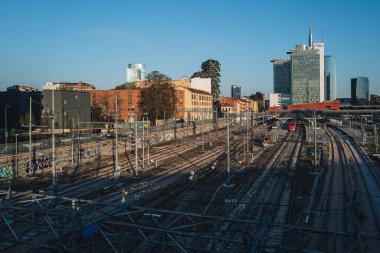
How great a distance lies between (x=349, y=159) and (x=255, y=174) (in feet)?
51.5

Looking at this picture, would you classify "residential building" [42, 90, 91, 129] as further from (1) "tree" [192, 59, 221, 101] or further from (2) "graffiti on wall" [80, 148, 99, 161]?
(1) "tree" [192, 59, 221, 101]

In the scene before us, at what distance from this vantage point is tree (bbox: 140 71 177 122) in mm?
76562

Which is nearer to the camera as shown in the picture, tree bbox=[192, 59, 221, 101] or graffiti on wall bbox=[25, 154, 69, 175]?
graffiti on wall bbox=[25, 154, 69, 175]

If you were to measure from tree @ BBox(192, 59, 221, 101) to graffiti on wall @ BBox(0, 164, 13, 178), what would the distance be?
361ft

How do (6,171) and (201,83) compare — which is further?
(201,83)

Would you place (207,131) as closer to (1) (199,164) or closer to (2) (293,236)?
(1) (199,164)

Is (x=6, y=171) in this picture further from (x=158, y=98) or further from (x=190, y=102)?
(x=190, y=102)

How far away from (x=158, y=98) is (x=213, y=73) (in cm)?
6367

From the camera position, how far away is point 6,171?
29.3m

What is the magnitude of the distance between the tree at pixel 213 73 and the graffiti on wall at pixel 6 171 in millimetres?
109931

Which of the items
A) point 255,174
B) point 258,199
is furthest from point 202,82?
point 258,199

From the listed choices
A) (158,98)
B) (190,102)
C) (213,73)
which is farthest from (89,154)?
(213,73)

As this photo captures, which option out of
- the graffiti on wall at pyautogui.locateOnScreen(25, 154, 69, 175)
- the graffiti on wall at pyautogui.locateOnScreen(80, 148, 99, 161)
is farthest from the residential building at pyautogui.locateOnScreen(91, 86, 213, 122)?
the graffiti on wall at pyautogui.locateOnScreen(25, 154, 69, 175)

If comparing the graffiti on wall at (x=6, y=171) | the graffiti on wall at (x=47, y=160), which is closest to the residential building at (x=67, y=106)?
the graffiti on wall at (x=47, y=160)
